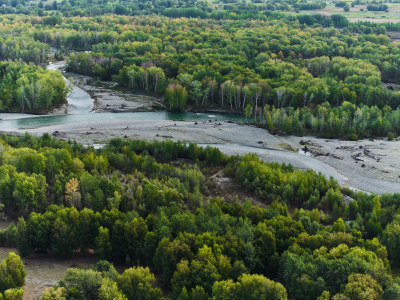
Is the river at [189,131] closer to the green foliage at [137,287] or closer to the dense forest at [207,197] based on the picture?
the dense forest at [207,197]

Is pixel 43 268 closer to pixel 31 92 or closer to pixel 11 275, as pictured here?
pixel 11 275

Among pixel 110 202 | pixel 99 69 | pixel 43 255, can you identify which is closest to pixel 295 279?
pixel 110 202

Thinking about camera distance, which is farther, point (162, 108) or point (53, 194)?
point (162, 108)

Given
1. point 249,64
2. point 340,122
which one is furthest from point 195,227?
point 249,64

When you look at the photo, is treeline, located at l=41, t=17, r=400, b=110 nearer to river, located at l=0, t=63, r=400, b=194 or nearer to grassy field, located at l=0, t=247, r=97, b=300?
river, located at l=0, t=63, r=400, b=194

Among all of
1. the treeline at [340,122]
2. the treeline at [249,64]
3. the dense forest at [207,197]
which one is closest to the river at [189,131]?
the treeline at [340,122]

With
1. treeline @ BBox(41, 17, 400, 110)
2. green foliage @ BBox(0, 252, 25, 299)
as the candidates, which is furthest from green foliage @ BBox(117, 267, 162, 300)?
treeline @ BBox(41, 17, 400, 110)

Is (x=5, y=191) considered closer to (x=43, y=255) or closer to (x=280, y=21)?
(x=43, y=255)
